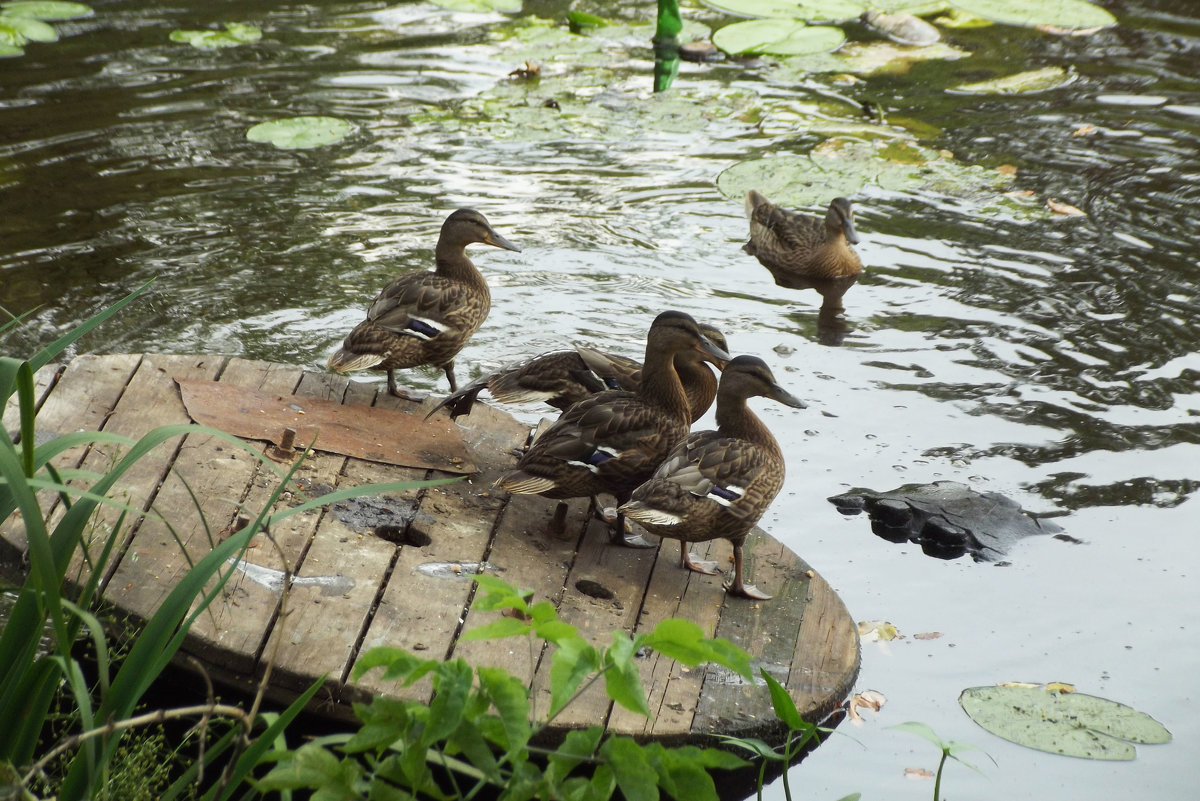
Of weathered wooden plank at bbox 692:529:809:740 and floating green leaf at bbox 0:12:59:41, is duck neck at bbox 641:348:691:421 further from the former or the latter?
floating green leaf at bbox 0:12:59:41

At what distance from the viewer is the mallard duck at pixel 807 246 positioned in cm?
725

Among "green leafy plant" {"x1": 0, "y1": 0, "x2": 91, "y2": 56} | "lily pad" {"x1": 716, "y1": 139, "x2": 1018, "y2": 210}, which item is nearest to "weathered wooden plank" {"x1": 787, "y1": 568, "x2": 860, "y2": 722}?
"lily pad" {"x1": 716, "y1": 139, "x2": 1018, "y2": 210}

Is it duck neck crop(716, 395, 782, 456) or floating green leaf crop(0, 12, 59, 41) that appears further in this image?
floating green leaf crop(0, 12, 59, 41)

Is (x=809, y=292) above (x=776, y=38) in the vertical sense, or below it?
below

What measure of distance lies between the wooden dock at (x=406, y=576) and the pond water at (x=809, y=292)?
0.34 m

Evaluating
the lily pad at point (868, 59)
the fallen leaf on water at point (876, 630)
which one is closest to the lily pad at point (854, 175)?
the lily pad at point (868, 59)

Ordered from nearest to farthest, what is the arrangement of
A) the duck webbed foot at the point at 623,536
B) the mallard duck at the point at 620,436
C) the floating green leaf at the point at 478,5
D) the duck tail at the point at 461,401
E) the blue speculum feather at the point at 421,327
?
the mallard duck at the point at 620,436 → the duck webbed foot at the point at 623,536 → the duck tail at the point at 461,401 → the blue speculum feather at the point at 421,327 → the floating green leaf at the point at 478,5

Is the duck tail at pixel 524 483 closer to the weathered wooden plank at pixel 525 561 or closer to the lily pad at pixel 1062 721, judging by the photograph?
the weathered wooden plank at pixel 525 561

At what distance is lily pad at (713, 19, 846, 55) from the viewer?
10344 mm

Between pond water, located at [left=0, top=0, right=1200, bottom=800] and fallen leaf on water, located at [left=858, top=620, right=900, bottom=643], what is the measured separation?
1.7 inches

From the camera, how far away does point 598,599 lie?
391 centimetres

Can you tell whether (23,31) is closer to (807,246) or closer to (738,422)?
(807,246)

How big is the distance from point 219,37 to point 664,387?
7.69 metres

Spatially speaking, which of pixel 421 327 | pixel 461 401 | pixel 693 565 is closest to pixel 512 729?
pixel 693 565
